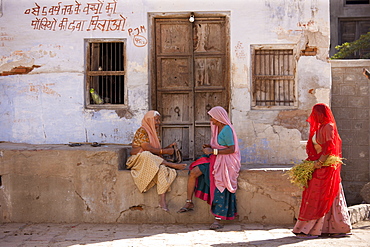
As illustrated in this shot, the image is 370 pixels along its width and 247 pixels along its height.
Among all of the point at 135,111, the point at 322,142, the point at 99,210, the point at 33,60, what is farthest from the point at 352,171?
the point at 33,60

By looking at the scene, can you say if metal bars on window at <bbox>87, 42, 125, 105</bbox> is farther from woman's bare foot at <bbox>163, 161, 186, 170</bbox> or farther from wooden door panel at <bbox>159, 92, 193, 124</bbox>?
woman's bare foot at <bbox>163, 161, 186, 170</bbox>

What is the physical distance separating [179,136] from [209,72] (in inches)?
48.6

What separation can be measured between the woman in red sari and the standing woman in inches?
40.9

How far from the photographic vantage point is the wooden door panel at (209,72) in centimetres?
809

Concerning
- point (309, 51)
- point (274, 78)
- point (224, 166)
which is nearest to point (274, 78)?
point (274, 78)

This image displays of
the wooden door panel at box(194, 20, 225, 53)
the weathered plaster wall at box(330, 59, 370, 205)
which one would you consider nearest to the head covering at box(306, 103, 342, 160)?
the wooden door panel at box(194, 20, 225, 53)

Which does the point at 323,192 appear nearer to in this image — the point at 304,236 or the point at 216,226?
the point at 304,236

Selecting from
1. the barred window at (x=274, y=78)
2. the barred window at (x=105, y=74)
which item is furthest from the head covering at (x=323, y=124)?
the barred window at (x=105, y=74)

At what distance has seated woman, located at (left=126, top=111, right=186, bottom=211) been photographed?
664cm

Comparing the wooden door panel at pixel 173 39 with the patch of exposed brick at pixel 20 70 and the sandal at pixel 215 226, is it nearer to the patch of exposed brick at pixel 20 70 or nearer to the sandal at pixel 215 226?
the patch of exposed brick at pixel 20 70

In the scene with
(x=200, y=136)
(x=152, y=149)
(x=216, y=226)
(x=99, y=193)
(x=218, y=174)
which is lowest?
(x=216, y=226)

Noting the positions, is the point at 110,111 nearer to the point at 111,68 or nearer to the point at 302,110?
the point at 111,68

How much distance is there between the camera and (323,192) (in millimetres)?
5848

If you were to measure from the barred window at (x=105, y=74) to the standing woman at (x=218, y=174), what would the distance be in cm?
206
